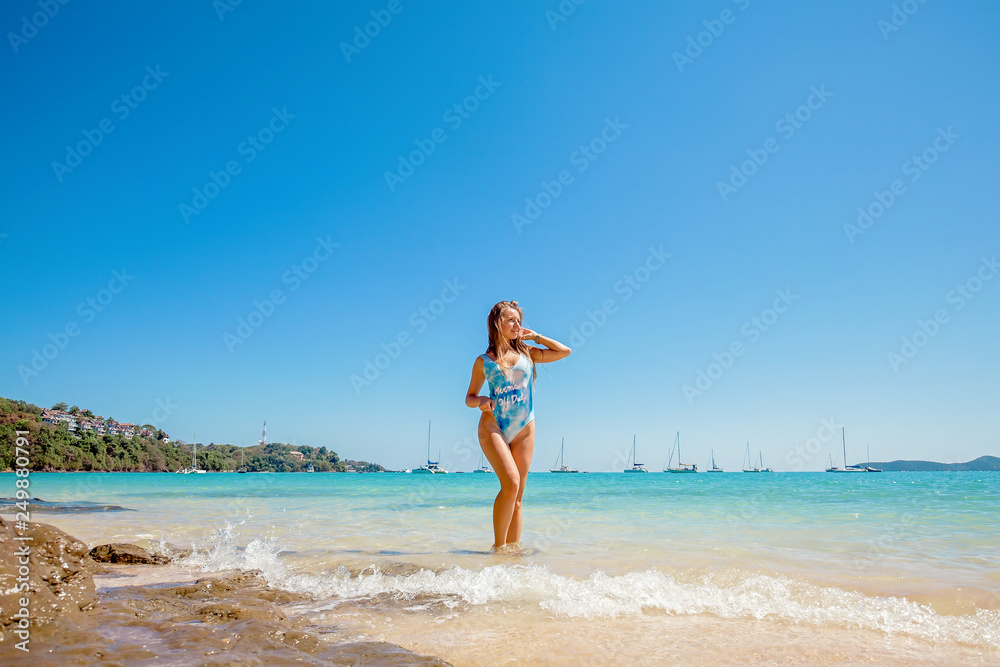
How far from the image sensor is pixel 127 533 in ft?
24.3

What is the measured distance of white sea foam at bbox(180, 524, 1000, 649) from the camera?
3047 mm

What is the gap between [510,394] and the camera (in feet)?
16.3

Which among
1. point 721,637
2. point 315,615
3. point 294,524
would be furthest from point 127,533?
point 721,637

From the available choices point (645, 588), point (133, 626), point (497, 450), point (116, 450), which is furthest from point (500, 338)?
point (116, 450)

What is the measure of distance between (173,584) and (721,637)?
378 cm

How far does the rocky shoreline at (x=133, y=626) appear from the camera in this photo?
2.20 metres

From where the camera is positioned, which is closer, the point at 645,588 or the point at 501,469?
the point at 645,588

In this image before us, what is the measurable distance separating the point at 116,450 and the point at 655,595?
89.0 meters

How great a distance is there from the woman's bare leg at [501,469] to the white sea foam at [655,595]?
2.51 ft

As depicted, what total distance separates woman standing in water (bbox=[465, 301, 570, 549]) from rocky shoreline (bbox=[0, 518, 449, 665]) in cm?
205

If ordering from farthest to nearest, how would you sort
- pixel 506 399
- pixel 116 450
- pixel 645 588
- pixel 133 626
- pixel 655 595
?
pixel 116 450 → pixel 506 399 → pixel 645 588 → pixel 655 595 → pixel 133 626

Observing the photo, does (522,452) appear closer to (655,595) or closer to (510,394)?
(510,394)

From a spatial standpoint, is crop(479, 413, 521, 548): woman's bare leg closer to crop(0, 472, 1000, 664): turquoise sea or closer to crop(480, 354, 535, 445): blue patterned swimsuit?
crop(480, 354, 535, 445): blue patterned swimsuit

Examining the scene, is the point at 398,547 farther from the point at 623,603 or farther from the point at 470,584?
the point at 623,603
